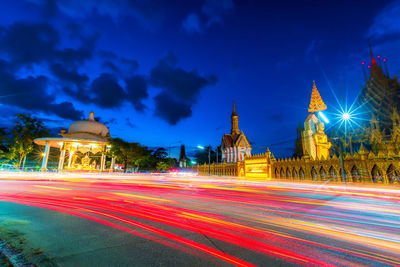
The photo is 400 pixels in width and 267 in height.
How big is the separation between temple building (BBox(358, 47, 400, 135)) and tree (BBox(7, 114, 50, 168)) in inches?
2804

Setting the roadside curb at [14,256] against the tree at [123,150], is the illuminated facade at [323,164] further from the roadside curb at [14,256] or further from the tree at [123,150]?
the tree at [123,150]

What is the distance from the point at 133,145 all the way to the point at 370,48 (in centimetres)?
6585

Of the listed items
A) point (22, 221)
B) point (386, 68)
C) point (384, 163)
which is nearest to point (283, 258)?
point (22, 221)

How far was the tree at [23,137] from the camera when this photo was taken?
37.1 meters

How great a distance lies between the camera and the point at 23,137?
40562 mm

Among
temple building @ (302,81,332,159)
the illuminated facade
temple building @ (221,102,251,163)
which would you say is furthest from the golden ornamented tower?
temple building @ (302,81,332,159)

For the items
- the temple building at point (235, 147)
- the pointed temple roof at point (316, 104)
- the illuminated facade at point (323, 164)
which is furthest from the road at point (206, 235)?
the temple building at point (235, 147)

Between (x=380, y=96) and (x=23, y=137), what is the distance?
7849 cm

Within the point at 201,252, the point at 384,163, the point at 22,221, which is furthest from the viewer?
the point at 384,163

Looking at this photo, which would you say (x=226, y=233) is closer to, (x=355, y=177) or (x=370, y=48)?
(x=355, y=177)

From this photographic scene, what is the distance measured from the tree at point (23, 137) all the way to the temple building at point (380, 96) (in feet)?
234

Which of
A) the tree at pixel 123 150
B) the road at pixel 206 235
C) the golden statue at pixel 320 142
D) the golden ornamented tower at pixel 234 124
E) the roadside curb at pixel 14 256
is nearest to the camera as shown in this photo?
the roadside curb at pixel 14 256

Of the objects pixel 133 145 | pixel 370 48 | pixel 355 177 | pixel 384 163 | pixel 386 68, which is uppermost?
pixel 370 48

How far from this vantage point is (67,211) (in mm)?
5438
